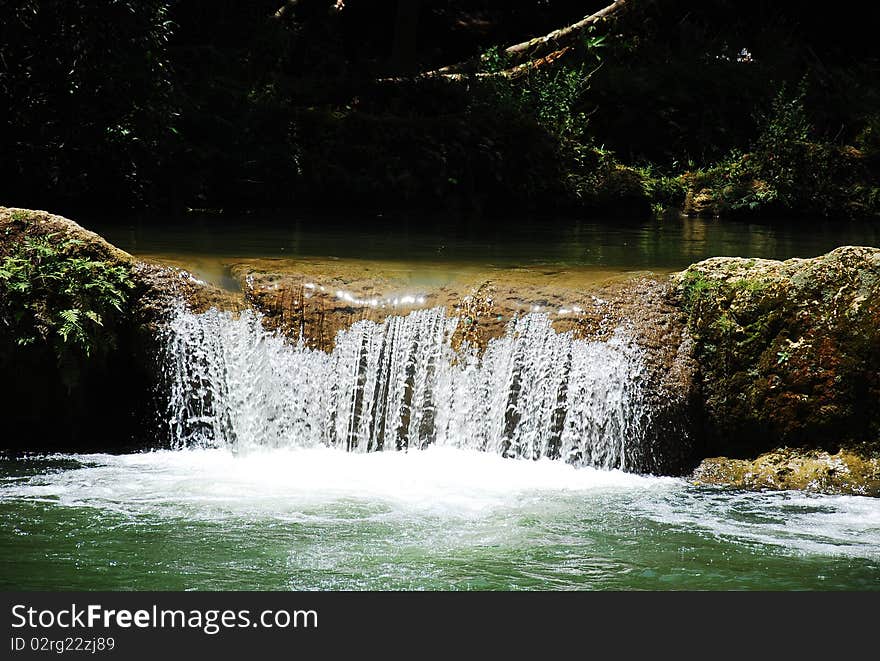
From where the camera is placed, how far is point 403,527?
627 cm

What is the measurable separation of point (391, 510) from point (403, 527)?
1.14 feet

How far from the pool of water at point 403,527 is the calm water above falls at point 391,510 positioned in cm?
2

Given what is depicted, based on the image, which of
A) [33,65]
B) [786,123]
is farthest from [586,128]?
[33,65]

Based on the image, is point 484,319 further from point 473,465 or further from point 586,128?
point 586,128

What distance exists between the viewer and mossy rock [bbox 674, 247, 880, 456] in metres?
7.34

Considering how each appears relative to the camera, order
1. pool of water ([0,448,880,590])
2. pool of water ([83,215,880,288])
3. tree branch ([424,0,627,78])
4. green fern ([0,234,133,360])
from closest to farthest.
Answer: pool of water ([0,448,880,590]), green fern ([0,234,133,360]), pool of water ([83,215,880,288]), tree branch ([424,0,627,78])

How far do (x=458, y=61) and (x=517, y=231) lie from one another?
966cm

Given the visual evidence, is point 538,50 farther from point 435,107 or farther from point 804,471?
point 804,471

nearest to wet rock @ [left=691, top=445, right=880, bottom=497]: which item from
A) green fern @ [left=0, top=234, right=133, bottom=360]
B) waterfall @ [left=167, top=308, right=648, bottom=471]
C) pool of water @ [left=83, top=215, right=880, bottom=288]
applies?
waterfall @ [left=167, top=308, right=648, bottom=471]

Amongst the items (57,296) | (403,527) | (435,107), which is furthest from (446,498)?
(435,107)

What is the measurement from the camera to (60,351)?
7789 millimetres

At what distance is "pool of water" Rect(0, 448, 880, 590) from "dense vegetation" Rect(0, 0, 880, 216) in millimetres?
6577

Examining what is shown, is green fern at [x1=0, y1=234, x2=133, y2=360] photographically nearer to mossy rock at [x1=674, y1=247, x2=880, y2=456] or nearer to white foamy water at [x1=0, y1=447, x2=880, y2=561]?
white foamy water at [x1=0, y1=447, x2=880, y2=561]

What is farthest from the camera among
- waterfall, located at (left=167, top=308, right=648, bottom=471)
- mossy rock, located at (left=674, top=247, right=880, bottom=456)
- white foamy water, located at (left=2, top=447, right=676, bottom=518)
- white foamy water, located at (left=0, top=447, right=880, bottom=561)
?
waterfall, located at (left=167, top=308, right=648, bottom=471)
